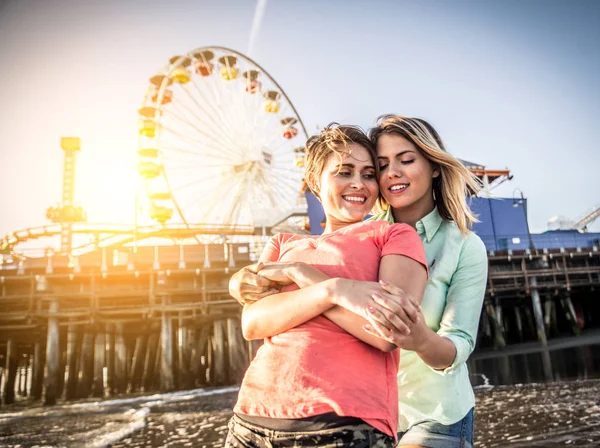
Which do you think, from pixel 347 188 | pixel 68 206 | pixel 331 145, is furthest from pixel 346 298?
pixel 68 206

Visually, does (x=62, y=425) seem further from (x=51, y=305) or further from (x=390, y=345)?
(x=390, y=345)

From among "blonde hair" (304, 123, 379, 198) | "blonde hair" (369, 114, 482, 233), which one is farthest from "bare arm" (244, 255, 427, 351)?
"blonde hair" (369, 114, 482, 233)

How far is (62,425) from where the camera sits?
33.9ft

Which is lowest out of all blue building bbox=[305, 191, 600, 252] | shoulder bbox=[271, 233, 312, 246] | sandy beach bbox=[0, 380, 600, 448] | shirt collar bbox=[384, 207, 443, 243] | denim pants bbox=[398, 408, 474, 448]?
sandy beach bbox=[0, 380, 600, 448]

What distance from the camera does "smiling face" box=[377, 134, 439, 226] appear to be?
7.31 feet

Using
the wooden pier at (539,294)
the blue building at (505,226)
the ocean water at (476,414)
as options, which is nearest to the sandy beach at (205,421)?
the ocean water at (476,414)

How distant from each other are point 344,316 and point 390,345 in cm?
18

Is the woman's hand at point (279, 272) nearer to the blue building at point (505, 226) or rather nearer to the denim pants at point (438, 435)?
the denim pants at point (438, 435)

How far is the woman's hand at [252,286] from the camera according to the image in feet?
5.70

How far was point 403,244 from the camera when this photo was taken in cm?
163

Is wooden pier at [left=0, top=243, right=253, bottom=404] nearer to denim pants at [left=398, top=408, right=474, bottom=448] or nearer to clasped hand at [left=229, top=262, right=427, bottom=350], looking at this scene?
denim pants at [left=398, top=408, right=474, bottom=448]

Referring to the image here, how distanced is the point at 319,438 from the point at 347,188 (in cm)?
106

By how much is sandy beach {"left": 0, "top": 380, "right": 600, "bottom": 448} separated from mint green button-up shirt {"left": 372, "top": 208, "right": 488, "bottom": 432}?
5223 mm

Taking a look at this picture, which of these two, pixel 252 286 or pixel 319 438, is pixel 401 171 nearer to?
pixel 252 286
